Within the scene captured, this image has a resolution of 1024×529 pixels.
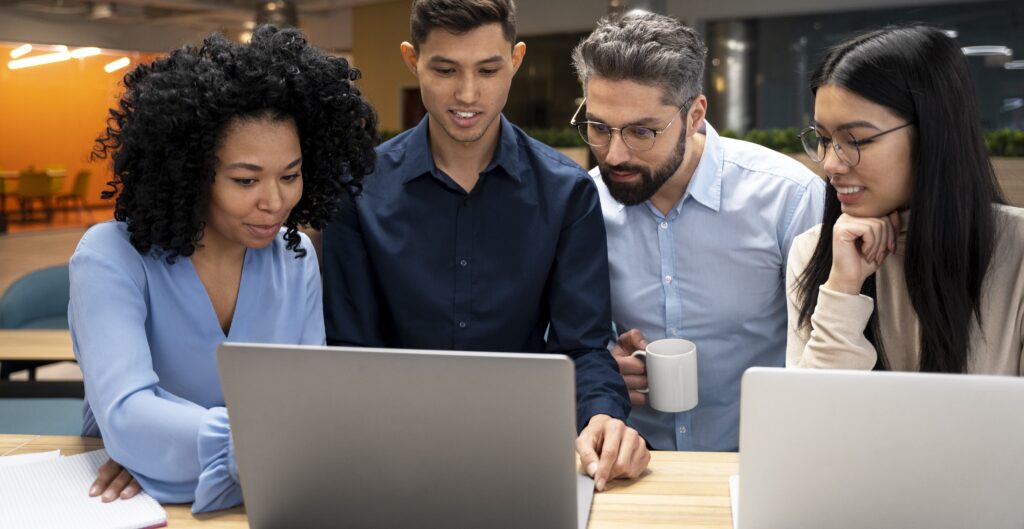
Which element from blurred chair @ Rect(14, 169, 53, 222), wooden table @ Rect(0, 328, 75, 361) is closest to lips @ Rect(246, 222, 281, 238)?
wooden table @ Rect(0, 328, 75, 361)

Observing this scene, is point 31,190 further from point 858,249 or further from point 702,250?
point 858,249

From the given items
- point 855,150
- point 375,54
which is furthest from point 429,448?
point 375,54

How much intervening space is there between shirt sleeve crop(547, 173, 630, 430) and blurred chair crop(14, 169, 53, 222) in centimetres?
988

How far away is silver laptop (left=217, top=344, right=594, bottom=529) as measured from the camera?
3.21 feet

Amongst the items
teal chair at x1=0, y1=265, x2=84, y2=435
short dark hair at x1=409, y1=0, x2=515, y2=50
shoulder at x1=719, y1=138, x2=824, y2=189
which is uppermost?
short dark hair at x1=409, y1=0, x2=515, y2=50

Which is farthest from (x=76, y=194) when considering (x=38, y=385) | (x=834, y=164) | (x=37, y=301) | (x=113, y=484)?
(x=834, y=164)

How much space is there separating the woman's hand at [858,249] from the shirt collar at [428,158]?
28.2 inches

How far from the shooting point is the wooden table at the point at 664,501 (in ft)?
3.95

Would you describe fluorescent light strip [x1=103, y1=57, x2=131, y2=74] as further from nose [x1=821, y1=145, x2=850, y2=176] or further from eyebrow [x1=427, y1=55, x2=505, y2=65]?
nose [x1=821, y1=145, x2=850, y2=176]

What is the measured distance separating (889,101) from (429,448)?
0.97 m

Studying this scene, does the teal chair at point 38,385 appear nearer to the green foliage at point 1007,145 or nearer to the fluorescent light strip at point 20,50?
the green foliage at point 1007,145

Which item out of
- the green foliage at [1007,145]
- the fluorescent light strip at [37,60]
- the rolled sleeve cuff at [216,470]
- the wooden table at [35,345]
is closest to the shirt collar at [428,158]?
the rolled sleeve cuff at [216,470]

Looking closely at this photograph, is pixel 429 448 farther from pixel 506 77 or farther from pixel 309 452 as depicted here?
pixel 506 77

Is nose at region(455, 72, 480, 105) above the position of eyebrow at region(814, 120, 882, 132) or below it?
above
